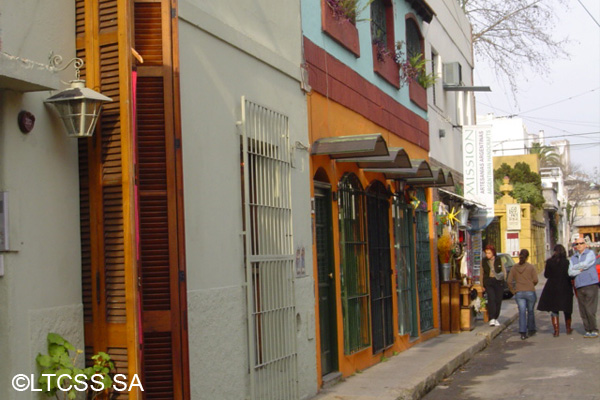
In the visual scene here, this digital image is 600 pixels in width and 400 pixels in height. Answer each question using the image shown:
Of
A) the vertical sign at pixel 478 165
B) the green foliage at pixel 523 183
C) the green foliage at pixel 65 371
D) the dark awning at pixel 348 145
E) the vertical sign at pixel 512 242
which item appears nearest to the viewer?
the green foliage at pixel 65 371

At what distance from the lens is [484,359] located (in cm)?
1384

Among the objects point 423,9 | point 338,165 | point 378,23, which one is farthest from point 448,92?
point 338,165

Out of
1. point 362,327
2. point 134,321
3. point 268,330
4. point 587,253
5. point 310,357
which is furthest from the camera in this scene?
point 587,253

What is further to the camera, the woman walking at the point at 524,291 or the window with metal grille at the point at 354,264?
the woman walking at the point at 524,291

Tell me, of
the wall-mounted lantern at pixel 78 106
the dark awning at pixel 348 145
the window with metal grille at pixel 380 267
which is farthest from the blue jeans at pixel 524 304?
the wall-mounted lantern at pixel 78 106

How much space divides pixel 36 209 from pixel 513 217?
37.9 m

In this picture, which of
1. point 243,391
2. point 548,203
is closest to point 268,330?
point 243,391

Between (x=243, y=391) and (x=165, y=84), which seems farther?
(x=243, y=391)

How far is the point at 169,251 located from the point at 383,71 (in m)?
8.16

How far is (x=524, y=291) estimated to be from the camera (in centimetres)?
1645

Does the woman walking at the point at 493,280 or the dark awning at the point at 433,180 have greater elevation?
the dark awning at the point at 433,180

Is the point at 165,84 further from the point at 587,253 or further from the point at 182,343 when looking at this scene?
the point at 587,253

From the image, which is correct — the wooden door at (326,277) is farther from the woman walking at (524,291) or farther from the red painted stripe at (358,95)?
the woman walking at (524,291)

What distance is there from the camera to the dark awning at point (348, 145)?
999 centimetres
